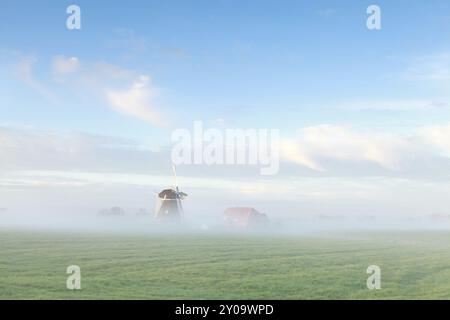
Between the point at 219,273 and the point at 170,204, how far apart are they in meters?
65.5

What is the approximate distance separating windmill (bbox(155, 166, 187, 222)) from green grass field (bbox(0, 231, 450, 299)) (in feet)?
153

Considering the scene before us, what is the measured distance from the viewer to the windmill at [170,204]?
97.8 meters

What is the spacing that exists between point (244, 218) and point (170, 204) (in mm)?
13538

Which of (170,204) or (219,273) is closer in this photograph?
(219,273)

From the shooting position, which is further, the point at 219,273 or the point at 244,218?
the point at 244,218

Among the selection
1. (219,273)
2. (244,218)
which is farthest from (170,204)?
(219,273)

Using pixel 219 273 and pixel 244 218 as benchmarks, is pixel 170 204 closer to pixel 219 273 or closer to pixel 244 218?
pixel 244 218

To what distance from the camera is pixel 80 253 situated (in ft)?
150

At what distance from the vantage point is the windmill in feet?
321

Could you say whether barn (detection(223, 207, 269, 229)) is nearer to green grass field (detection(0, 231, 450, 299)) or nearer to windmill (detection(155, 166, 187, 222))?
windmill (detection(155, 166, 187, 222))

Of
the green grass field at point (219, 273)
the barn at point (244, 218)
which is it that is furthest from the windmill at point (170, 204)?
the green grass field at point (219, 273)

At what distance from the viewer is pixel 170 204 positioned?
98.8 metres

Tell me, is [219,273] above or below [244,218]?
below
